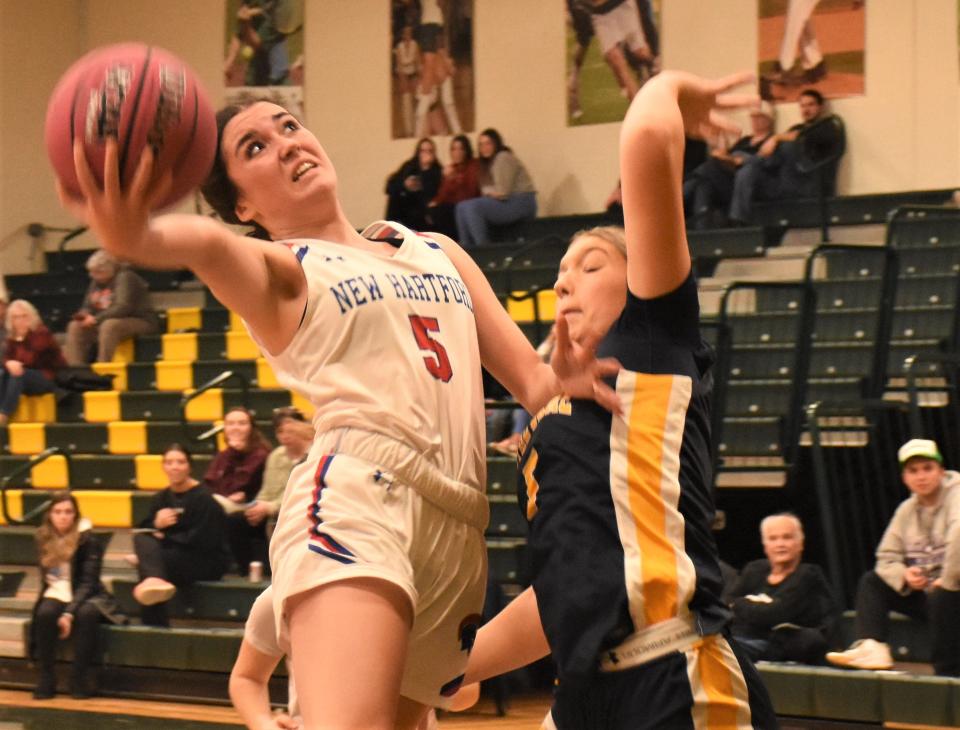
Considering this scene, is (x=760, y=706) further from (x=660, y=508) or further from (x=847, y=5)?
(x=847, y=5)

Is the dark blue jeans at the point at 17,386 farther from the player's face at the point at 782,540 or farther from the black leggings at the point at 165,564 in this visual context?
the player's face at the point at 782,540

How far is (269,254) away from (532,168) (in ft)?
35.5

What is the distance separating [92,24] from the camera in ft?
51.0

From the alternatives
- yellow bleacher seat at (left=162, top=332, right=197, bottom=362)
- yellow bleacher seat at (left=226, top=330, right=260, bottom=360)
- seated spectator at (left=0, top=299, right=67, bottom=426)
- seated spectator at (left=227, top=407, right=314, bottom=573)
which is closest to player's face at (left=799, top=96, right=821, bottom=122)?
yellow bleacher seat at (left=226, top=330, right=260, bottom=360)

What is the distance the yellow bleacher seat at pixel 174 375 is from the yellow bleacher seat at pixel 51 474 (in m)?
1.14

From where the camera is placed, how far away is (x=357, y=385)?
8.29 feet

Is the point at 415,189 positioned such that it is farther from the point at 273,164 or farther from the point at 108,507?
the point at 273,164

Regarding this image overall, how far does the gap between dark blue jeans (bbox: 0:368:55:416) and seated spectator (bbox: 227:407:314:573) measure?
3.75 m

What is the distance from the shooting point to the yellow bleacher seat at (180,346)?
39.5 feet

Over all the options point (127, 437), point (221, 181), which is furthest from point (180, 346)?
point (221, 181)

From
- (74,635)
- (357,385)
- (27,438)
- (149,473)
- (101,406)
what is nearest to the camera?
(357,385)

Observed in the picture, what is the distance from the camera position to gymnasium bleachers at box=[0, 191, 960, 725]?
24.6 ft

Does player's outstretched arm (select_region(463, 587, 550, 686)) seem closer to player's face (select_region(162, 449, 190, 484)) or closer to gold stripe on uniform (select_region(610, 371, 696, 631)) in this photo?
gold stripe on uniform (select_region(610, 371, 696, 631))

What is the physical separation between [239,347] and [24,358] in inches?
65.2
